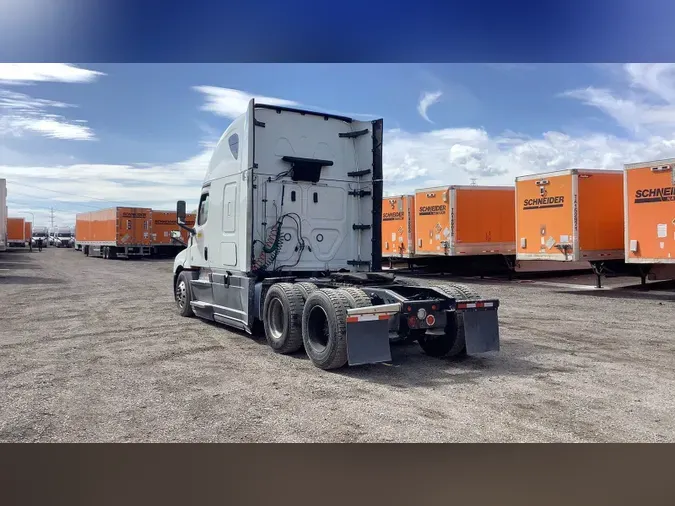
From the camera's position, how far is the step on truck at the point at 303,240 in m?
7.32

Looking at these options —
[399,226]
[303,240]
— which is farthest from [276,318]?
[399,226]

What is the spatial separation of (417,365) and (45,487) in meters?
4.54

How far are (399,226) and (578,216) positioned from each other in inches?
331

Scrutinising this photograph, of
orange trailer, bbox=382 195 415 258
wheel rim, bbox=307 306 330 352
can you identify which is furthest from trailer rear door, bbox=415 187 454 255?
wheel rim, bbox=307 306 330 352

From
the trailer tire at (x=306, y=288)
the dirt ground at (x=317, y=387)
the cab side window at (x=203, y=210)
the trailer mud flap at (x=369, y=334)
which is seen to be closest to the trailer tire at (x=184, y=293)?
the dirt ground at (x=317, y=387)

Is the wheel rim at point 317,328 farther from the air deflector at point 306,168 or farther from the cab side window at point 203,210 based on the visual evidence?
the cab side window at point 203,210

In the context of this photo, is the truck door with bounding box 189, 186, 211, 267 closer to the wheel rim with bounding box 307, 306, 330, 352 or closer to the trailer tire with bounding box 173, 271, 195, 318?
the trailer tire with bounding box 173, 271, 195, 318

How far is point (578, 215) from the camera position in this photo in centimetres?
1523

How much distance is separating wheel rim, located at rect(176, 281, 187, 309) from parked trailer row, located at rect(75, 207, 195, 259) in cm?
2522

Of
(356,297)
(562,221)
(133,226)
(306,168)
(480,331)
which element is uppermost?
(133,226)

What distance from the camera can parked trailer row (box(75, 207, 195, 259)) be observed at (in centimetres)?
3747

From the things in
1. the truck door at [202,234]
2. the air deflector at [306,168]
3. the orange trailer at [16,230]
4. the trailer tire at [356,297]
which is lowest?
the trailer tire at [356,297]

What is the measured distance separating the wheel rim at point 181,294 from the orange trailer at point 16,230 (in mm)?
51190

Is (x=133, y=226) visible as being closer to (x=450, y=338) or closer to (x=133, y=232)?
(x=133, y=232)
